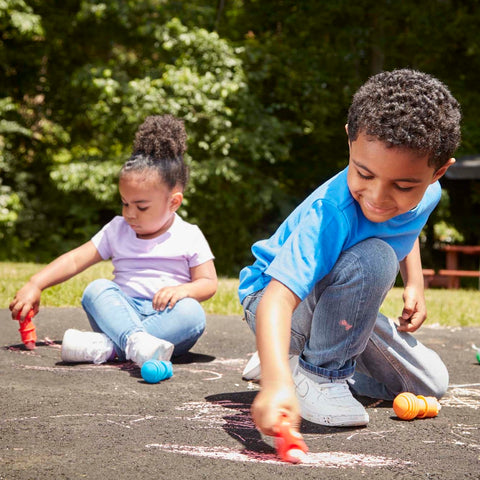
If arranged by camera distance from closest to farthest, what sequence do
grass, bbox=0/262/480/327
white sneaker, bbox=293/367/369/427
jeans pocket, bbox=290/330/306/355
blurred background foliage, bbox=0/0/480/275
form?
white sneaker, bbox=293/367/369/427, jeans pocket, bbox=290/330/306/355, grass, bbox=0/262/480/327, blurred background foliage, bbox=0/0/480/275

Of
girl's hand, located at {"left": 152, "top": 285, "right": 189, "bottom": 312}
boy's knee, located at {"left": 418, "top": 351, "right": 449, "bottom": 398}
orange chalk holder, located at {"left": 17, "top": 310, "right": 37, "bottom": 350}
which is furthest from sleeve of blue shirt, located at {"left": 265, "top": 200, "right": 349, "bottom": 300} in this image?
orange chalk holder, located at {"left": 17, "top": 310, "right": 37, "bottom": 350}

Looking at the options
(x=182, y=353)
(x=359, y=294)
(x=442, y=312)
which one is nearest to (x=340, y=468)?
(x=359, y=294)

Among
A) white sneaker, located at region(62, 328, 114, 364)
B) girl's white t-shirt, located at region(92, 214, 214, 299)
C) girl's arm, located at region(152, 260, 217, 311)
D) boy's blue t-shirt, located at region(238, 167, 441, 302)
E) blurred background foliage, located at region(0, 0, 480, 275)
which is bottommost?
white sneaker, located at region(62, 328, 114, 364)

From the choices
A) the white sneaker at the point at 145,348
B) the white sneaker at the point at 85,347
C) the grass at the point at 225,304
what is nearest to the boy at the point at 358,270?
the white sneaker at the point at 145,348

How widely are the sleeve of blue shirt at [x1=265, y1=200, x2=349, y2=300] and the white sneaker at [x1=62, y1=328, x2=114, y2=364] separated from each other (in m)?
1.27

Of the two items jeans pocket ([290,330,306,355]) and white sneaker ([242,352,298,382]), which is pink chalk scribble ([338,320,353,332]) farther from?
white sneaker ([242,352,298,382])

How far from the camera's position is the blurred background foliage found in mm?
9977

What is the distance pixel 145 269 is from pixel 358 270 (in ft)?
4.71

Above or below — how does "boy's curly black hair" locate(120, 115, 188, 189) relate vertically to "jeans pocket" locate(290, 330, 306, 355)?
above

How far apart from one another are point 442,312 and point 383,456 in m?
3.69

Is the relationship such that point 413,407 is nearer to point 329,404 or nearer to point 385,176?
point 329,404

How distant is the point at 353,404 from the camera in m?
2.09

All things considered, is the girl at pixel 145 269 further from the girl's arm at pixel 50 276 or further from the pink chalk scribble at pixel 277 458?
the pink chalk scribble at pixel 277 458

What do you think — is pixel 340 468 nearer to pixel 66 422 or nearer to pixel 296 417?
pixel 296 417
